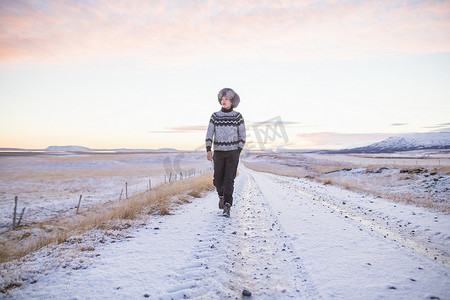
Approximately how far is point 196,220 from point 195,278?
2768mm

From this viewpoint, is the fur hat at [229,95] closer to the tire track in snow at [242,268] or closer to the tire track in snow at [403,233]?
the tire track in snow at [242,268]

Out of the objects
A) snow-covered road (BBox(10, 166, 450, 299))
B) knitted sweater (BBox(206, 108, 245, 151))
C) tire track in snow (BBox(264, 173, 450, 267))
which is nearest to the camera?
snow-covered road (BBox(10, 166, 450, 299))

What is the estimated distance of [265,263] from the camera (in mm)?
3072

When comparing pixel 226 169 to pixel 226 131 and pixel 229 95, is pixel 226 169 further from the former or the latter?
pixel 229 95

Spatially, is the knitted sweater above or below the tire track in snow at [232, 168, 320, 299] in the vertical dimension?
above

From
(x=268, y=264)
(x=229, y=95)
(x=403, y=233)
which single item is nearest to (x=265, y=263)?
(x=268, y=264)

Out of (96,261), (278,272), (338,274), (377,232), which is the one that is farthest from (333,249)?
(96,261)

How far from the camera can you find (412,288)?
2.31 metres

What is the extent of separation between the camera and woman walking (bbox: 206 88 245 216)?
574 centimetres

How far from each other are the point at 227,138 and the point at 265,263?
A: 322cm

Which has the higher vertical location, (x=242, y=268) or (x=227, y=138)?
(x=227, y=138)

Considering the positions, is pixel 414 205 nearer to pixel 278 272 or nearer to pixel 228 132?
pixel 228 132

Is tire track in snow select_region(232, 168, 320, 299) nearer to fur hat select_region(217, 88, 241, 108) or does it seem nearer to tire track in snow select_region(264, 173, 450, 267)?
tire track in snow select_region(264, 173, 450, 267)

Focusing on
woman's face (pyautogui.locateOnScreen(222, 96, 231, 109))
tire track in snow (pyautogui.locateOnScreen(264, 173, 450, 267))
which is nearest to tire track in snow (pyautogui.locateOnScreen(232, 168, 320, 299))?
tire track in snow (pyautogui.locateOnScreen(264, 173, 450, 267))
